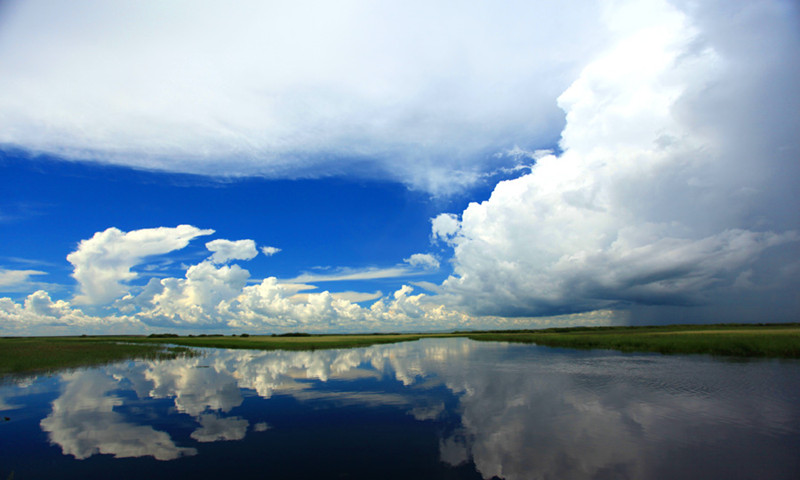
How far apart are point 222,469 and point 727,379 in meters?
42.7

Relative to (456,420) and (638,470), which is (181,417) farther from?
(638,470)

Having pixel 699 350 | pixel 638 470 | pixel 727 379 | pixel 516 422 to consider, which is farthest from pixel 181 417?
pixel 699 350

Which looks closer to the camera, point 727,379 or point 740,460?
point 740,460

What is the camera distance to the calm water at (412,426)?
1578cm

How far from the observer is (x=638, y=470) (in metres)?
15.3

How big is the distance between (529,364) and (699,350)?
104 ft

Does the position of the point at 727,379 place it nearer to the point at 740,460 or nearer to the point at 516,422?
the point at 740,460

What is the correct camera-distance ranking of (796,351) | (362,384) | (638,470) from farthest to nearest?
1. (796,351)
2. (362,384)
3. (638,470)

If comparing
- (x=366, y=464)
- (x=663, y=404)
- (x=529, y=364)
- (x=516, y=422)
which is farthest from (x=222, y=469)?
(x=529, y=364)

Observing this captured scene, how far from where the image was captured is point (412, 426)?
71.0ft

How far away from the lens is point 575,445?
1805 cm

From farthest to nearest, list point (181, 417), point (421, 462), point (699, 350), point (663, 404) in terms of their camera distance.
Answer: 1. point (699, 350)
2. point (663, 404)
3. point (181, 417)
4. point (421, 462)

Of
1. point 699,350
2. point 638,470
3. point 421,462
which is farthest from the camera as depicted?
point 699,350

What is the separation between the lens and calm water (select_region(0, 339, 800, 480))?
15781 mm
